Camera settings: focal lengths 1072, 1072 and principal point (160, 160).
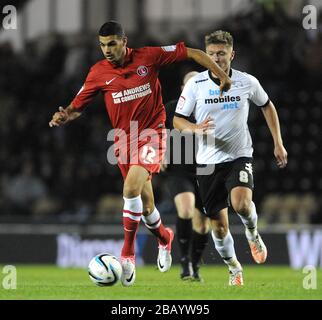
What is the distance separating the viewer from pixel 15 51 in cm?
2244

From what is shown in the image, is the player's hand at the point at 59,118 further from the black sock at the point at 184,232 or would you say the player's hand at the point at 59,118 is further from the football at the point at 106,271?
the black sock at the point at 184,232

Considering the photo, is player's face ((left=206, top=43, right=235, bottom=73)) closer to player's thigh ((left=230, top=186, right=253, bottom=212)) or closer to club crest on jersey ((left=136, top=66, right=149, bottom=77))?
club crest on jersey ((left=136, top=66, right=149, bottom=77))

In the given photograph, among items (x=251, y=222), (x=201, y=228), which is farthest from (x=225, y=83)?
(x=201, y=228)

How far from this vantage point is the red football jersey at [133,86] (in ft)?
32.6

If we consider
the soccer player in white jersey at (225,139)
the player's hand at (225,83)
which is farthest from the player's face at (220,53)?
the player's hand at (225,83)

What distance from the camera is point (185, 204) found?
11.6 metres

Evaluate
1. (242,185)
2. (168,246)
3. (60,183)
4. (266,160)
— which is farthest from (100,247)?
(242,185)

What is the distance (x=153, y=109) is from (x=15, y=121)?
11.2 m

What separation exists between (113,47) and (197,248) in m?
2.70

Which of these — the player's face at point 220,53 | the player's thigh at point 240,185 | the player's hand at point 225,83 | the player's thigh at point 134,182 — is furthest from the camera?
the player's face at point 220,53

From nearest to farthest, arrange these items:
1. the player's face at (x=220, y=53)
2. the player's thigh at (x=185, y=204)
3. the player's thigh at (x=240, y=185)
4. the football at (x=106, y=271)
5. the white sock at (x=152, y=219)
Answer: the football at (x=106, y=271) → the player's thigh at (x=240, y=185) → the player's face at (x=220, y=53) → the white sock at (x=152, y=219) → the player's thigh at (x=185, y=204)

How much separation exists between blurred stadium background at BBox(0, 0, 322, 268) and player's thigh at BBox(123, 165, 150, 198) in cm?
693

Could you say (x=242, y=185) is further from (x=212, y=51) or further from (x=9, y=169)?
(x=9, y=169)

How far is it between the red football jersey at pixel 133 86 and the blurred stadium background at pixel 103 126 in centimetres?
672
